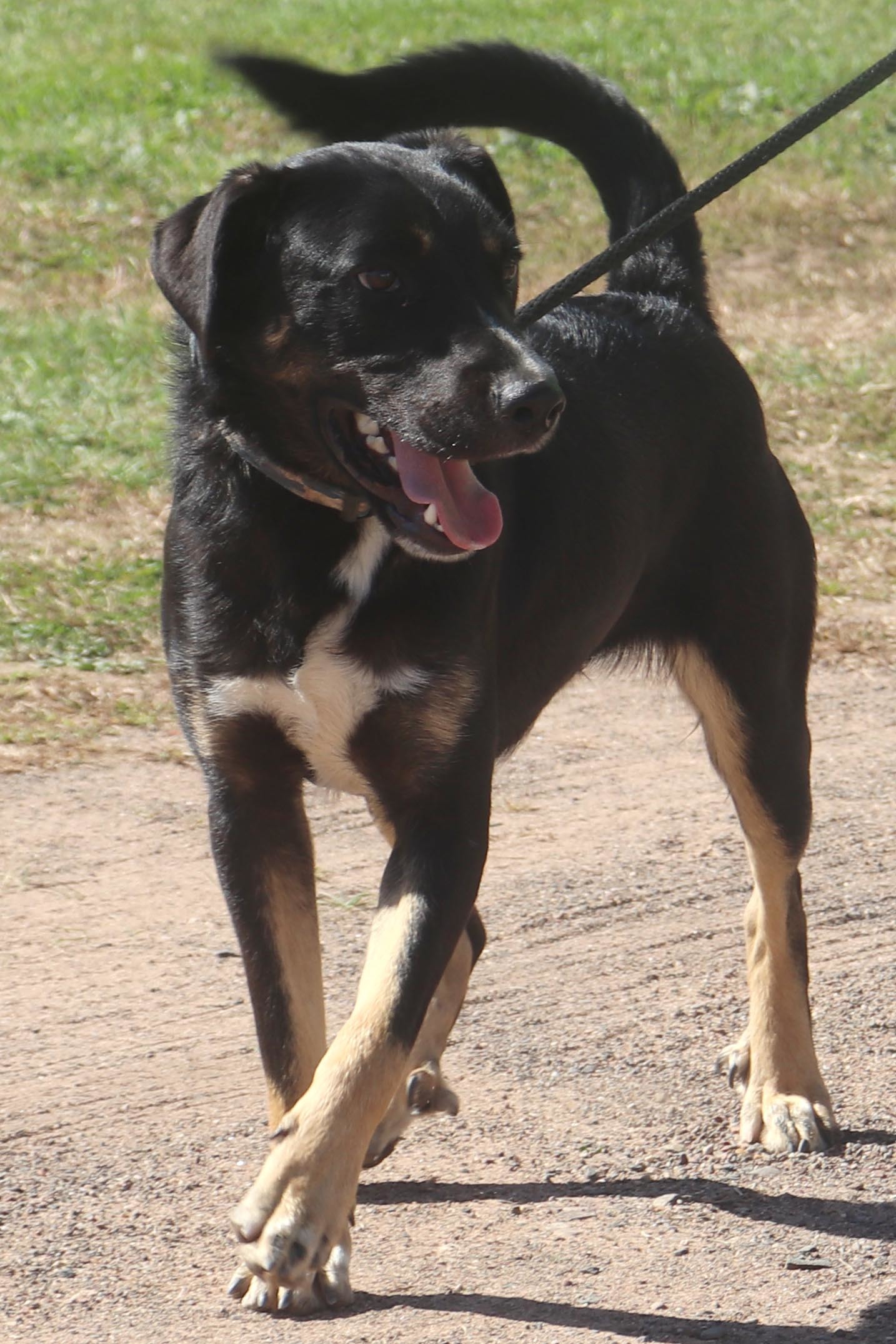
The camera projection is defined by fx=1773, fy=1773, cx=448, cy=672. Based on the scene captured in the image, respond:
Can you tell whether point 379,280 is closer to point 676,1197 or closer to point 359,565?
point 359,565

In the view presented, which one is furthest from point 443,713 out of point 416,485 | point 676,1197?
point 676,1197

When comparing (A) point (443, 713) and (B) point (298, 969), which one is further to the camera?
(B) point (298, 969)

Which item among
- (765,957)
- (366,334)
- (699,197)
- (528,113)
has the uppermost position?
(528,113)

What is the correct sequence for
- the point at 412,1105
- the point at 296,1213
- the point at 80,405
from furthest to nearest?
the point at 80,405
the point at 412,1105
the point at 296,1213

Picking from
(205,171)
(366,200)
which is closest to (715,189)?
(366,200)

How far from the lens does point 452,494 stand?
3.20 meters

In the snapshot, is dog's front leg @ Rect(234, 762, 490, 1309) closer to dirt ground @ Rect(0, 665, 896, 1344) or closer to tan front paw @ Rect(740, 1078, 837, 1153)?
dirt ground @ Rect(0, 665, 896, 1344)

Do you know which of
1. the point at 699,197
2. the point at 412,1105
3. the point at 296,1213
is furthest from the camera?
the point at 699,197

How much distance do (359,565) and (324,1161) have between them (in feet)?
3.43

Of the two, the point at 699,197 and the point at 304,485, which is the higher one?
the point at 699,197

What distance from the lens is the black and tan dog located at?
120 inches

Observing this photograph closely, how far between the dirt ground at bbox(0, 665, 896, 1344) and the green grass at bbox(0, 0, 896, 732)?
1.42m

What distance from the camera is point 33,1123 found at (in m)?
3.75

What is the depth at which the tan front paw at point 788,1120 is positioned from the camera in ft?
12.4
